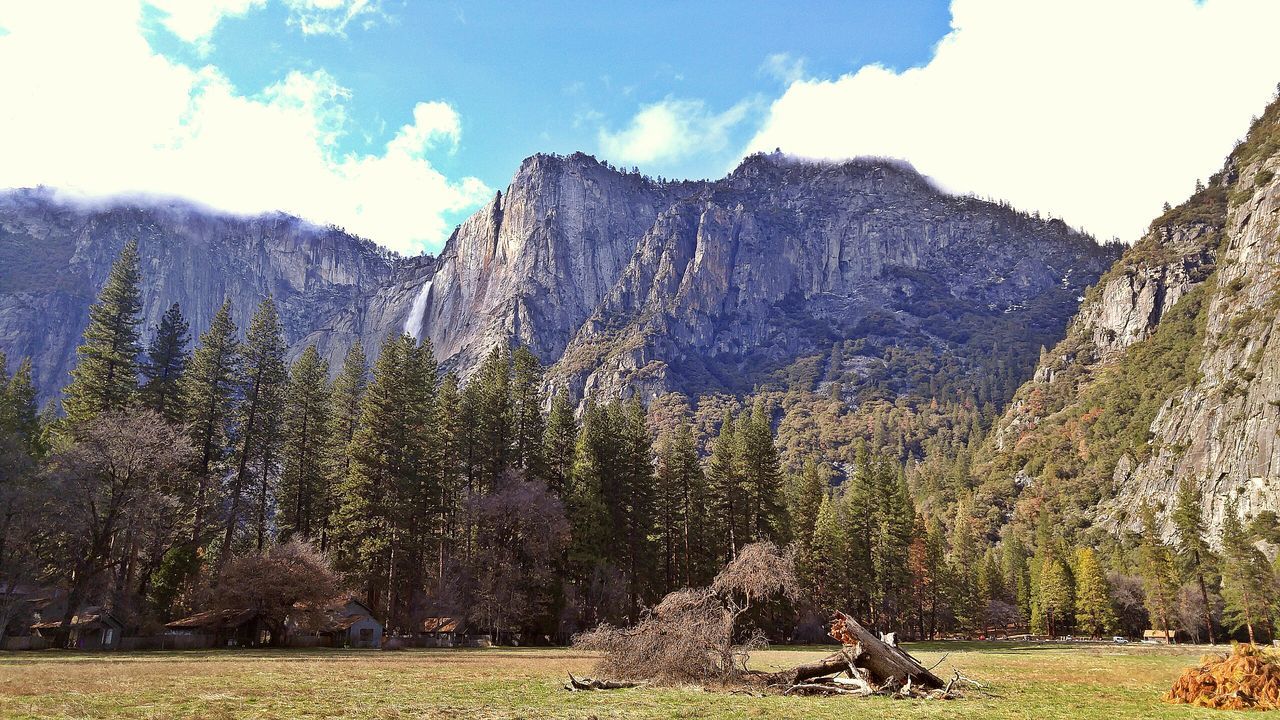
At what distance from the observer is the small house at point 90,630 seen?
120 ft

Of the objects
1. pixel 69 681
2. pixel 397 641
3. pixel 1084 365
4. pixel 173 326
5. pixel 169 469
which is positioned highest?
pixel 1084 365

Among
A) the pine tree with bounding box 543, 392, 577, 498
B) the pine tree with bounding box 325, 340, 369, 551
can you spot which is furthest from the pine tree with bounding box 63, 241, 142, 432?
the pine tree with bounding box 543, 392, 577, 498

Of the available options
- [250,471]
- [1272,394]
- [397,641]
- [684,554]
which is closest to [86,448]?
[250,471]

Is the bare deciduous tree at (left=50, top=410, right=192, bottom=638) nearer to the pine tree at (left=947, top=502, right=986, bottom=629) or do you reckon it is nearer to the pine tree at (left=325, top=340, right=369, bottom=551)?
the pine tree at (left=325, top=340, right=369, bottom=551)

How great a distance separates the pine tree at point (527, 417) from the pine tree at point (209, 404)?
2047 centimetres

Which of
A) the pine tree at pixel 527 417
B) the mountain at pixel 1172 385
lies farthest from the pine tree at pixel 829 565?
the mountain at pixel 1172 385

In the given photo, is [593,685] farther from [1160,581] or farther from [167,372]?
[1160,581]

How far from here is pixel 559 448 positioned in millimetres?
62156

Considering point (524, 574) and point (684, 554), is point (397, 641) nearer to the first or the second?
point (524, 574)

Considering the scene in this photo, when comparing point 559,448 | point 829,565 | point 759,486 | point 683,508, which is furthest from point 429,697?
point 829,565

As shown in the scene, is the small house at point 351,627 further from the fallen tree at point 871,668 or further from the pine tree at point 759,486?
the fallen tree at point 871,668

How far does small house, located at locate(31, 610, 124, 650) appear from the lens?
36656 millimetres

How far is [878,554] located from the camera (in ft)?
232

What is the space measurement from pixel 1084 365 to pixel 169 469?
205740 millimetres
